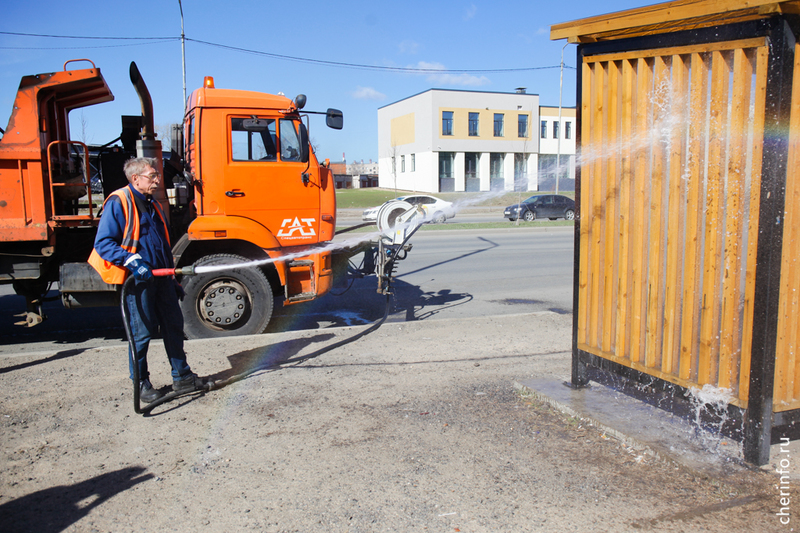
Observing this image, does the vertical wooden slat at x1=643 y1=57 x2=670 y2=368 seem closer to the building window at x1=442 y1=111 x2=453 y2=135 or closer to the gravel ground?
the gravel ground

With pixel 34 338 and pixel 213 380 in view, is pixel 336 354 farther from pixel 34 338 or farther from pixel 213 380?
pixel 34 338

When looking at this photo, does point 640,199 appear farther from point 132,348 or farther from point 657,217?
point 132,348

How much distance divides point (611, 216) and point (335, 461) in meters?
2.49

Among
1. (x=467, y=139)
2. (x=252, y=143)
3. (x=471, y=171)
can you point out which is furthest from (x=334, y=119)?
(x=471, y=171)

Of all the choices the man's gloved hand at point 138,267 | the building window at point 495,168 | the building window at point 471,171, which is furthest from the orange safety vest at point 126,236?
the building window at point 495,168

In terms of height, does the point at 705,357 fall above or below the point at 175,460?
above

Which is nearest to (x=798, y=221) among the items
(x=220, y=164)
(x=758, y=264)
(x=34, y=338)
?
(x=758, y=264)

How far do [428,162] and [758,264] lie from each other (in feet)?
159

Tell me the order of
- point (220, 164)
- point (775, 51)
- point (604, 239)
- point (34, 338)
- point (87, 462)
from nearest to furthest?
point (775, 51) → point (87, 462) → point (604, 239) → point (220, 164) → point (34, 338)

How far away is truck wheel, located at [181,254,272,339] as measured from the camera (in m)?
6.21

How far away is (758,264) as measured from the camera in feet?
9.85

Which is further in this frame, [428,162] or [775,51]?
[428,162]

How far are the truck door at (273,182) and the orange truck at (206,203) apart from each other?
1cm

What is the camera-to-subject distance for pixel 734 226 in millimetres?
3135
